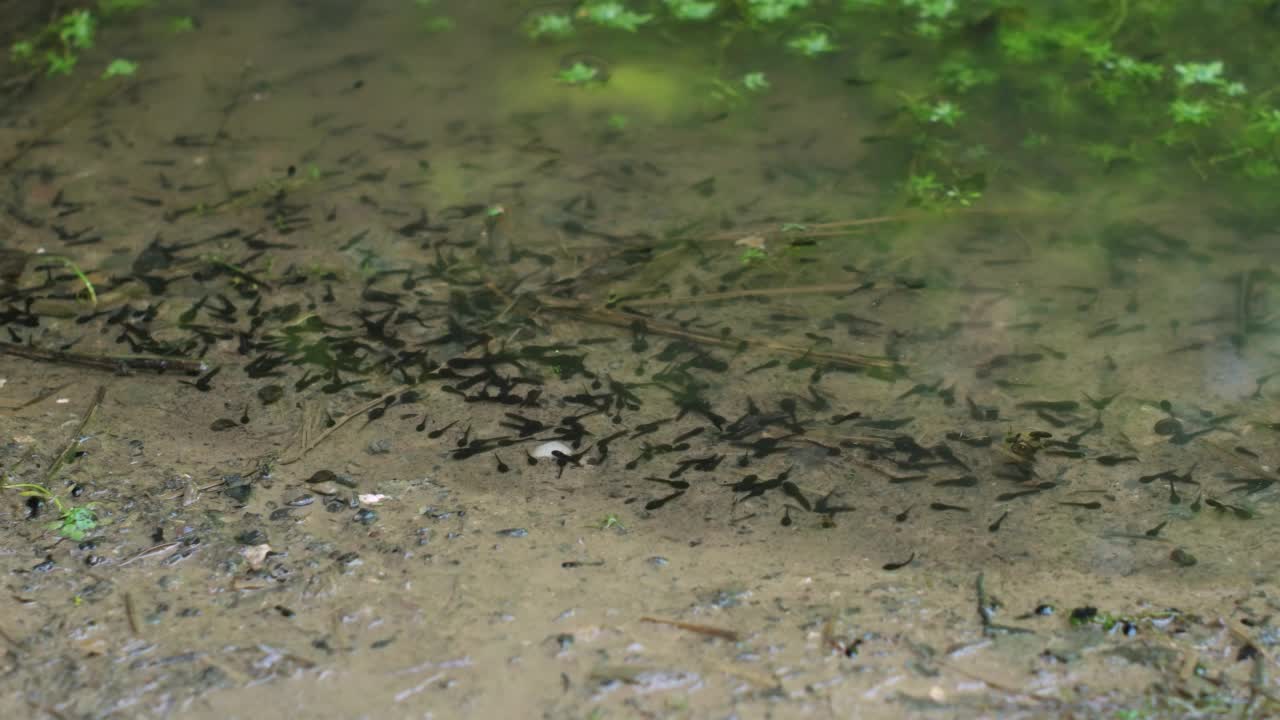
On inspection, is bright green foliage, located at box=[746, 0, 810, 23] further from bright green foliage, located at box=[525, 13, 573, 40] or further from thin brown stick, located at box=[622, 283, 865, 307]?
thin brown stick, located at box=[622, 283, 865, 307]

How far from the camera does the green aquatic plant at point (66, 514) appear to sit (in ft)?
9.75

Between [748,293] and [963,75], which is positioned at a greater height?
[963,75]

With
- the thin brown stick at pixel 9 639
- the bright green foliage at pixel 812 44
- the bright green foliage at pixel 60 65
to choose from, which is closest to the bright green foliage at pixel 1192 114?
the bright green foliage at pixel 812 44

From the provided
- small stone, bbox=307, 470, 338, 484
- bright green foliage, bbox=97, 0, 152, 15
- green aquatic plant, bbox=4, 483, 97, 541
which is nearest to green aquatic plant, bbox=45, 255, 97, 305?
green aquatic plant, bbox=4, 483, 97, 541

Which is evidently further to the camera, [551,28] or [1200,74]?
[551,28]

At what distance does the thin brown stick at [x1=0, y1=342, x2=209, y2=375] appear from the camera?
371 cm

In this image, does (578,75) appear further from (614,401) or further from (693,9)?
(614,401)

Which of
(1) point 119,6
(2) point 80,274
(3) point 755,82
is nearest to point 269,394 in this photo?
(2) point 80,274

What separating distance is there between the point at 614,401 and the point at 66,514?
161cm

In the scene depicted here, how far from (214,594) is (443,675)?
0.69 m

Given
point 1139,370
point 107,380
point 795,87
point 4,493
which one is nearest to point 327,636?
point 4,493

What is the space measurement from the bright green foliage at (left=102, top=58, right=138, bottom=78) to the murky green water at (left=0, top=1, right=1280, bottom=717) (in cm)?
13

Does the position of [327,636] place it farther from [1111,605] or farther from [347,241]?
[347,241]

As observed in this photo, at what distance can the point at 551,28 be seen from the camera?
234 inches
